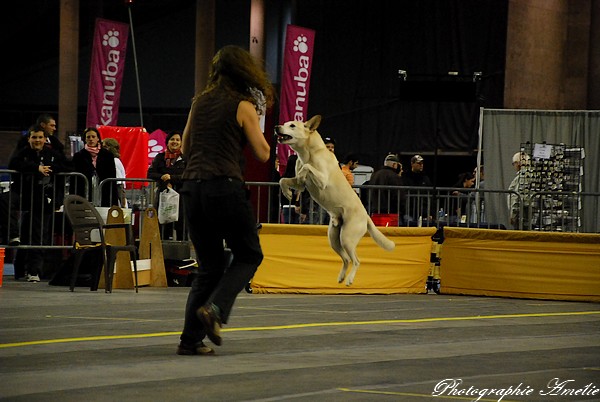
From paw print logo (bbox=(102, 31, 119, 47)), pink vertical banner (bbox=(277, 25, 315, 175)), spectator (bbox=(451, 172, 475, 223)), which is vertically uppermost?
paw print logo (bbox=(102, 31, 119, 47))

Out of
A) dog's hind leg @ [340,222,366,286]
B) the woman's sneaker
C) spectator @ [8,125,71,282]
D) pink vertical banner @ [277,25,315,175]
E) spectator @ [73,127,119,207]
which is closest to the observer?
the woman's sneaker

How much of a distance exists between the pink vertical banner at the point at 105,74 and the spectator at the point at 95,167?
1039 cm

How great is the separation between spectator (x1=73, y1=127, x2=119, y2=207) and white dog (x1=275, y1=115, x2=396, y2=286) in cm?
480

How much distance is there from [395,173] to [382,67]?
1475 cm

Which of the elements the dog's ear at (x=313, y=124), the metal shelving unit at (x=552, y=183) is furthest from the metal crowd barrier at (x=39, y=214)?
the metal shelving unit at (x=552, y=183)

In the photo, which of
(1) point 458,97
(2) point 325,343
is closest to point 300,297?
(1) point 458,97

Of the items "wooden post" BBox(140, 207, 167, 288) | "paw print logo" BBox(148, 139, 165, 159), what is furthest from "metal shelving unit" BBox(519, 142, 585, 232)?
"paw print logo" BBox(148, 139, 165, 159)

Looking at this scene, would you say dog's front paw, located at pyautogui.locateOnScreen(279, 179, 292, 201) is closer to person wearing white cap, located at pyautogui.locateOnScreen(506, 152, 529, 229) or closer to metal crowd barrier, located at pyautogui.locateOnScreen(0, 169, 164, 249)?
metal crowd barrier, located at pyautogui.locateOnScreen(0, 169, 164, 249)

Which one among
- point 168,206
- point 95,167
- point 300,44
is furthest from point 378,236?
point 300,44

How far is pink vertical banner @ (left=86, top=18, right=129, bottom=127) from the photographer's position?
24.7 metres

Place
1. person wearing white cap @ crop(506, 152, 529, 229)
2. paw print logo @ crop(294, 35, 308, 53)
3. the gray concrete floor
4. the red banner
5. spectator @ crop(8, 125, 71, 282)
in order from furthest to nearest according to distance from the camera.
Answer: paw print logo @ crop(294, 35, 308, 53) < the red banner < person wearing white cap @ crop(506, 152, 529, 229) < spectator @ crop(8, 125, 71, 282) < the gray concrete floor

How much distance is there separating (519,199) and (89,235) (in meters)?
5.60

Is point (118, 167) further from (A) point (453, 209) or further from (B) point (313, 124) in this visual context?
(B) point (313, 124)

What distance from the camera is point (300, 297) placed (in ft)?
39.7
